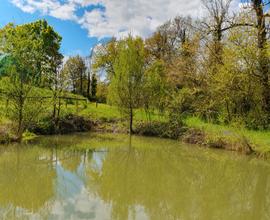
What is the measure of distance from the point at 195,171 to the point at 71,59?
29.9 meters

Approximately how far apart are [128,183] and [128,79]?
37.0 ft

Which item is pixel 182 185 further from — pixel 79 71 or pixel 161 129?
pixel 79 71

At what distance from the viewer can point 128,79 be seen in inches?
778

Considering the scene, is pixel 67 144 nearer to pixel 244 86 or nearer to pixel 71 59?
pixel 244 86

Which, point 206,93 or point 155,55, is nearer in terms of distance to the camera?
point 206,93

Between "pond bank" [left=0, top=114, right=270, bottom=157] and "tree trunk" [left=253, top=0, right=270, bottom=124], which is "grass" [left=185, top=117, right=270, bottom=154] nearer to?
"pond bank" [left=0, top=114, right=270, bottom=157]

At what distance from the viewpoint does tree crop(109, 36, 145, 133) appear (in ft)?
64.6

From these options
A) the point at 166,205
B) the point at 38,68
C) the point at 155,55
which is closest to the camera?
the point at 166,205

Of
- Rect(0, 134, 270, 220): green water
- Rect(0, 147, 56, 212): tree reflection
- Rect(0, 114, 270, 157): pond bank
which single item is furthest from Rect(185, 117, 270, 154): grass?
Rect(0, 147, 56, 212): tree reflection

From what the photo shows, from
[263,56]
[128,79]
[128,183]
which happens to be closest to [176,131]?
[128,79]

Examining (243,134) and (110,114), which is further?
(110,114)

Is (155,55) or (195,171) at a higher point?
(155,55)

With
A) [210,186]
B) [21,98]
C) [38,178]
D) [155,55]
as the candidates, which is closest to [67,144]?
[21,98]

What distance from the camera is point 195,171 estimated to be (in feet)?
37.1
